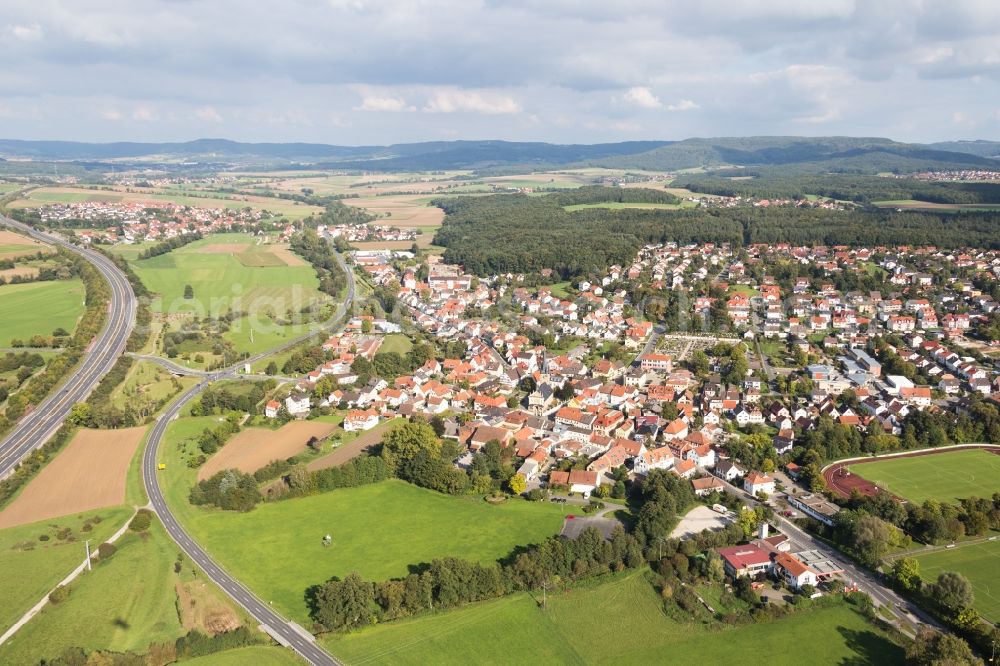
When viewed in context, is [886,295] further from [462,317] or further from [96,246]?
[96,246]

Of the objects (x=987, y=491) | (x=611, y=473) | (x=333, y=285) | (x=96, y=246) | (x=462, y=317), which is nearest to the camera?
(x=987, y=491)

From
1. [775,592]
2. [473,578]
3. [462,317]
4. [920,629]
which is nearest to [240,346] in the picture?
[462,317]

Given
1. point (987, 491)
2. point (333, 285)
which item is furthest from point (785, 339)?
point (333, 285)

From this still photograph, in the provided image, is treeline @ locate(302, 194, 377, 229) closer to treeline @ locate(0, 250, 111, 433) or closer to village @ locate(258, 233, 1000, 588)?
treeline @ locate(0, 250, 111, 433)

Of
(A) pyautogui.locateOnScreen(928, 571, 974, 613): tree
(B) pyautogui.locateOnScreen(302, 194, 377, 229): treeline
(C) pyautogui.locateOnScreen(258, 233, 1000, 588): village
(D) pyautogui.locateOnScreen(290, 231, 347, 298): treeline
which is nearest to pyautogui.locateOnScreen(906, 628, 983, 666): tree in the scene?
(A) pyautogui.locateOnScreen(928, 571, 974, 613): tree

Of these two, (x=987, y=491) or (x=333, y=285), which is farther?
(x=333, y=285)

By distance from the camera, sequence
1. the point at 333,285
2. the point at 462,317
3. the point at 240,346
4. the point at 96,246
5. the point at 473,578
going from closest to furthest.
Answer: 1. the point at 473,578
2. the point at 240,346
3. the point at 462,317
4. the point at 333,285
5. the point at 96,246

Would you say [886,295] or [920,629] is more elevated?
[886,295]
